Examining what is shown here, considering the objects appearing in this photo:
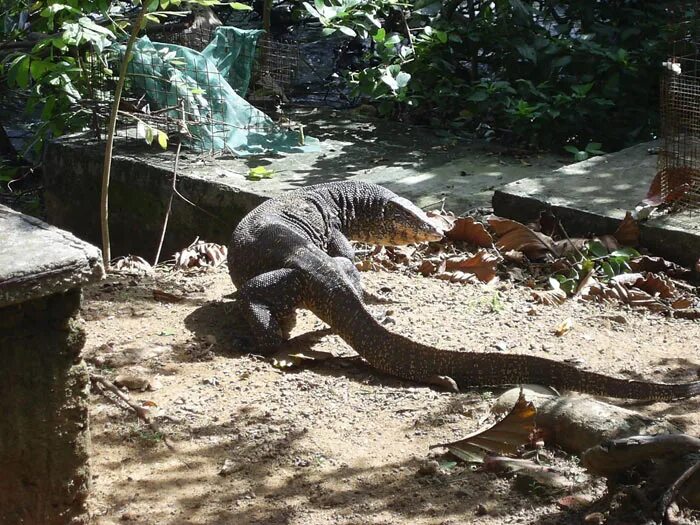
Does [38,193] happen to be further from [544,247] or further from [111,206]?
[544,247]

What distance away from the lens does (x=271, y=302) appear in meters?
5.22

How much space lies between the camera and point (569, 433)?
147 inches

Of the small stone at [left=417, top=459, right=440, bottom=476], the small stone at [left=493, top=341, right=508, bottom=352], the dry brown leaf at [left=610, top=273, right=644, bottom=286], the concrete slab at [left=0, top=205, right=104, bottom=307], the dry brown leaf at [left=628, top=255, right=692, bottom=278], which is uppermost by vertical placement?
the concrete slab at [left=0, top=205, right=104, bottom=307]

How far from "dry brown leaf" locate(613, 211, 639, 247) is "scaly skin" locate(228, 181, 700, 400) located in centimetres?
124

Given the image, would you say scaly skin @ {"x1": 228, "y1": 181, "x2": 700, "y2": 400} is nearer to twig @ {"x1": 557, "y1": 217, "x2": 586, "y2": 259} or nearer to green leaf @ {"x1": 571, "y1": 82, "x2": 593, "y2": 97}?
twig @ {"x1": 557, "y1": 217, "x2": 586, "y2": 259}

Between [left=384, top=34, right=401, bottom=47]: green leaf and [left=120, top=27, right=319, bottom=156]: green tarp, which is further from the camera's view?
[left=384, top=34, right=401, bottom=47]: green leaf

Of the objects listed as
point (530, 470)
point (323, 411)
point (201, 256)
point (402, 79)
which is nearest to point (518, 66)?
point (402, 79)

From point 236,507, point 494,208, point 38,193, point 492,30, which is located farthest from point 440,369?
point 38,193

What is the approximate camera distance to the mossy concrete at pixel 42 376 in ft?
9.22

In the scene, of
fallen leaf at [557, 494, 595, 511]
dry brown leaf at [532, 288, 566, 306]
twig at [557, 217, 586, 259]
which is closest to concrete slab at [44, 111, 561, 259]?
twig at [557, 217, 586, 259]

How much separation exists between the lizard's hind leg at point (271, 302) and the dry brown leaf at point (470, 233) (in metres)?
1.89

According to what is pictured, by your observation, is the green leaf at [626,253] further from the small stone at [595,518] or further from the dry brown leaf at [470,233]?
the small stone at [595,518]

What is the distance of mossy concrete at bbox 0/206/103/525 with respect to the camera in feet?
9.22

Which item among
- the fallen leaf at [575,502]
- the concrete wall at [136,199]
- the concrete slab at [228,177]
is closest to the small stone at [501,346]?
the fallen leaf at [575,502]
